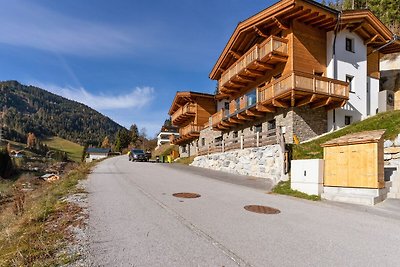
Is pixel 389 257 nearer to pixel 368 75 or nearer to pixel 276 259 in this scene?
pixel 276 259

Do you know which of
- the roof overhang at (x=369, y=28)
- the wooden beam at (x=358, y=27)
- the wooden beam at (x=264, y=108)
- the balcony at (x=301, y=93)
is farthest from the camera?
the wooden beam at (x=358, y=27)

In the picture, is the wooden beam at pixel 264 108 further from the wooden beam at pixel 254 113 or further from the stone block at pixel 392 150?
the stone block at pixel 392 150

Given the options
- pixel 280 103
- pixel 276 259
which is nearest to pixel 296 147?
pixel 280 103

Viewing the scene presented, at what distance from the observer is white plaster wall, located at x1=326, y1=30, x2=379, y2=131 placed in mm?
20203

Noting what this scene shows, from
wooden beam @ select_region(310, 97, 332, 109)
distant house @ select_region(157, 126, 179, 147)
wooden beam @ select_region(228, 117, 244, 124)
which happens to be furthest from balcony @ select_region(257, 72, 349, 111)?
distant house @ select_region(157, 126, 179, 147)

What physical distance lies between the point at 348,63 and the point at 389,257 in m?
20.1

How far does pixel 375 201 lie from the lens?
840 cm

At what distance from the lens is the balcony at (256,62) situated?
19734 mm

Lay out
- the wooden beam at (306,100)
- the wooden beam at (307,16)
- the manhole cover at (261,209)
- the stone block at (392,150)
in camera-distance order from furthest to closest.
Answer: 1. the wooden beam at (307,16)
2. the wooden beam at (306,100)
3. the stone block at (392,150)
4. the manhole cover at (261,209)

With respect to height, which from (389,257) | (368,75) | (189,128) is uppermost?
(368,75)

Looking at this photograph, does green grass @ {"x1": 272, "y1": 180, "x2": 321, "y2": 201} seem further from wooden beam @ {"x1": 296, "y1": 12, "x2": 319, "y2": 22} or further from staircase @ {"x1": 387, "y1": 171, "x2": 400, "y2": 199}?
wooden beam @ {"x1": 296, "y1": 12, "x2": 319, "y2": 22}

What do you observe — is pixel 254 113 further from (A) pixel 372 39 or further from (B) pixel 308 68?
(A) pixel 372 39

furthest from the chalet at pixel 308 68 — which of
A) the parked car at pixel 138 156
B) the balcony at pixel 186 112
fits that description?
the parked car at pixel 138 156

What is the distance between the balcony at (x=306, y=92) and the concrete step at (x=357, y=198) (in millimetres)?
9039
